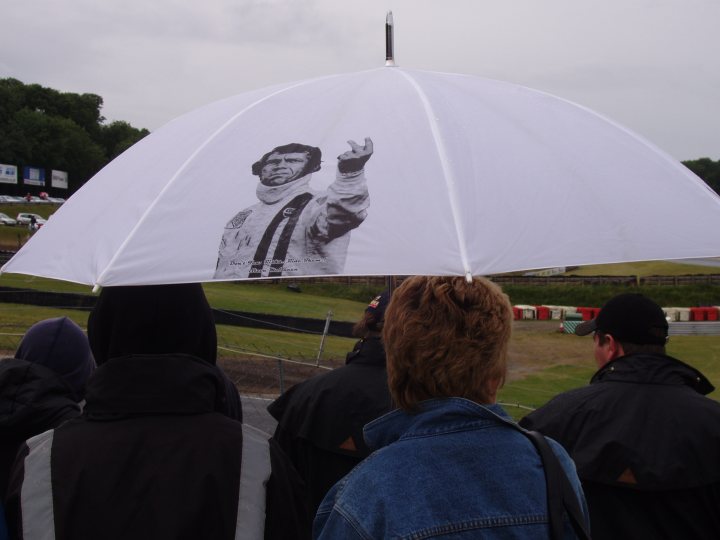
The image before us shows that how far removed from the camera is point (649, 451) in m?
2.75

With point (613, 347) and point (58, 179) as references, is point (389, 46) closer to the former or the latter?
point (613, 347)

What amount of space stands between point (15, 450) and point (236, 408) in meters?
0.99

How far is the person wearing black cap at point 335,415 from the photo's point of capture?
338 cm

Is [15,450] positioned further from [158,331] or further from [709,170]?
[709,170]

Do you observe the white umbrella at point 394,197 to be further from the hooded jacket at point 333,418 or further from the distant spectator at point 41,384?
the hooded jacket at point 333,418

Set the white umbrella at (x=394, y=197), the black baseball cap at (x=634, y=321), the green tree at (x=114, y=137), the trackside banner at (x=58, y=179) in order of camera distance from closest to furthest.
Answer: the white umbrella at (x=394, y=197), the black baseball cap at (x=634, y=321), the trackside banner at (x=58, y=179), the green tree at (x=114, y=137)

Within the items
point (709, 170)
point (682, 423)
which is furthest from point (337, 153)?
point (709, 170)

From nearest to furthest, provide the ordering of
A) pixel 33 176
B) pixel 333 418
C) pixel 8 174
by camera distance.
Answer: pixel 333 418
pixel 8 174
pixel 33 176

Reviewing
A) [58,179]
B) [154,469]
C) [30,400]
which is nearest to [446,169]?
[154,469]

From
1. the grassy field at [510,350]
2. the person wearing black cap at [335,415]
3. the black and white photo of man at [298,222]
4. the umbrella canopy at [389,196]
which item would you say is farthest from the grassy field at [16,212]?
the black and white photo of man at [298,222]

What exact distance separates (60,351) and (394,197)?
1797 mm

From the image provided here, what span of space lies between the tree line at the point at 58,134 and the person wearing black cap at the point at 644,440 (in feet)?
271

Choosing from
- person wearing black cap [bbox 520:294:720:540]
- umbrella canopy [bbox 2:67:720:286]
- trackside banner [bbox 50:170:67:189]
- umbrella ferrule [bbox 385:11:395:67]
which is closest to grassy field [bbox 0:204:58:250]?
trackside banner [bbox 50:170:67:189]

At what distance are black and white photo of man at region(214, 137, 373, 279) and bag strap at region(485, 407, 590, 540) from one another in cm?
65
